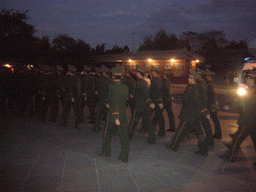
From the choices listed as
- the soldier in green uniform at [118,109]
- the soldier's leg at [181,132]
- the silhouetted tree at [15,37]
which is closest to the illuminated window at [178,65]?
the silhouetted tree at [15,37]

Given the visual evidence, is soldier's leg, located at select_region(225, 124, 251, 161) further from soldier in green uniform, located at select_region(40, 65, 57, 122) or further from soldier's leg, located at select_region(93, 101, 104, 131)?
soldier in green uniform, located at select_region(40, 65, 57, 122)

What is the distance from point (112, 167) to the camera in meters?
4.36

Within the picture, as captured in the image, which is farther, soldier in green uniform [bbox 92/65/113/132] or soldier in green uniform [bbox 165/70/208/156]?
soldier in green uniform [bbox 92/65/113/132]

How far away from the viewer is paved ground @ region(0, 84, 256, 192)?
3652 millimetres

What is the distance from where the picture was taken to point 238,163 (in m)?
4.67

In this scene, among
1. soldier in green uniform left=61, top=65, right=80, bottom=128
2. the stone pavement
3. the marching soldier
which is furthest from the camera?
soldier in green uniform left=61, top=65, right=80, bottom=128

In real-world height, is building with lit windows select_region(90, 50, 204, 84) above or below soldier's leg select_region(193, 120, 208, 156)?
above

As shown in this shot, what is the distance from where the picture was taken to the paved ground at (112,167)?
12.0ft

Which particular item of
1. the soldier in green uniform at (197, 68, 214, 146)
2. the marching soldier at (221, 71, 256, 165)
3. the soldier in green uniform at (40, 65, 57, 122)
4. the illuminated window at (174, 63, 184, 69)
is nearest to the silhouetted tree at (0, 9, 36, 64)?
the soldier in green uniform at (40, 65, 57, 122)

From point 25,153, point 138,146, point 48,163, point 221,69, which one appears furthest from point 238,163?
point 221,69

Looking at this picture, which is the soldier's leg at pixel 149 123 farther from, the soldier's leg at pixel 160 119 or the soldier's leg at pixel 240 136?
the soldier's leg at pixel 240 136

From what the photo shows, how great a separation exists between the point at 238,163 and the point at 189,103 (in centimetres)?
153

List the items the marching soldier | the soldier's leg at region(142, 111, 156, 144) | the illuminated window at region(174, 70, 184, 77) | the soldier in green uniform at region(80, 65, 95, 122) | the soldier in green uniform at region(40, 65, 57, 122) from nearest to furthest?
the marching soldier
the soldier's leg at region(142, 111, 156, 144)
the soldier in green uniform at region(80, 65, 95, 122)
the soldier in green uniform at region(40, 65, 57, 122)
the illuminated window at region(174, 70, 184, 77)

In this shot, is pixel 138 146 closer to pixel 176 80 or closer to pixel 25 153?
pixel 25 153
